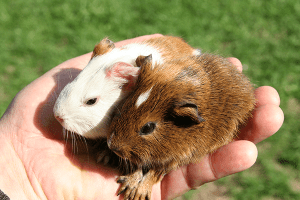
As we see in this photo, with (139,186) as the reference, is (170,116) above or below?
above

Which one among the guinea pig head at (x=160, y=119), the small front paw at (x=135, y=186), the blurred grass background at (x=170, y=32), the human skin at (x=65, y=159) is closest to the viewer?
the guinea pig head at (x=160, y=119)

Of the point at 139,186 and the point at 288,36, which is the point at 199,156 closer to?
the point at 139,186

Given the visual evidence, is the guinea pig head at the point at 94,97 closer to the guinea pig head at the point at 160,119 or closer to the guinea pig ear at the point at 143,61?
the guinea pig ear at the point at 143,61

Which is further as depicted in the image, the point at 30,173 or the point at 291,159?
the point at 291,159

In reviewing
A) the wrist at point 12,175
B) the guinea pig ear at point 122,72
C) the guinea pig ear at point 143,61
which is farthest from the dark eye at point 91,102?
the wrist at point 12,175

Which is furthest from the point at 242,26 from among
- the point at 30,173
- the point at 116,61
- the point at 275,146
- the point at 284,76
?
the point at 30,173

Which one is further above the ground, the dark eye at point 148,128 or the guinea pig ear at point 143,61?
the guinea pig ear at point 143,61

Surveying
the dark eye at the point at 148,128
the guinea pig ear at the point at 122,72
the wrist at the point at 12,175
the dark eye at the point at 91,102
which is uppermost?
the guinea pig ear at the point at 122,72
